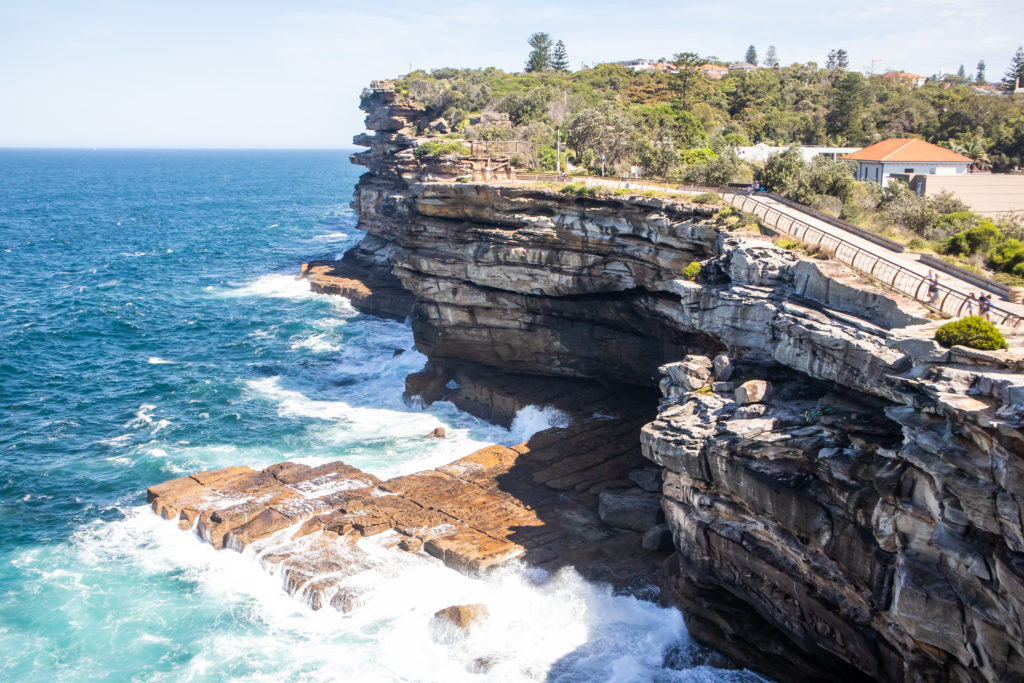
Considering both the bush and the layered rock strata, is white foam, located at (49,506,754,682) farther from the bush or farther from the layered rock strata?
the bush

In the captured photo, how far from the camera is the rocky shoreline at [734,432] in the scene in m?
17.3

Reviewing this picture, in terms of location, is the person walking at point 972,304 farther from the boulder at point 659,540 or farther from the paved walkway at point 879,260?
the boulder at point 659,540

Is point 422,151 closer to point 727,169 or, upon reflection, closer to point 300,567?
point 727,169

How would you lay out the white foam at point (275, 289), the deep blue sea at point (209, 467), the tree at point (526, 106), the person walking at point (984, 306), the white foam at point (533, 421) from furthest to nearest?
the tree at point (526, 106) < the white foam at point (275, 289) < the white foam at point (533, 421) < the deep blue sea at point (209, 467) < the person walking at point (984, 306)

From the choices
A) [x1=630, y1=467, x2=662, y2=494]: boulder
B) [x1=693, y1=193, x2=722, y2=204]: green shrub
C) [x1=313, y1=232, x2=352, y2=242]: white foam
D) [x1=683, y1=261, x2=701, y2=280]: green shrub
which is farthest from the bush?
[x1=313, y1=232, x2=352, y2=242]: white foam

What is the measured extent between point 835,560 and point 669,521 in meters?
6.69

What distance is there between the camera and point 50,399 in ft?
148

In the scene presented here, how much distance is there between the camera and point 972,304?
71.5 feet

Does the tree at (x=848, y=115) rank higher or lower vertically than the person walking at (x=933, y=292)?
higher

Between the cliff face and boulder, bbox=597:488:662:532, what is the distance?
8.79ft

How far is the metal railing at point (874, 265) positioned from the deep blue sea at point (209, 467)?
12486 millimetres

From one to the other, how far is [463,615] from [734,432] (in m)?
10.3

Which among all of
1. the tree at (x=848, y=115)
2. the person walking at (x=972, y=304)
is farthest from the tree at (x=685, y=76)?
the person walking at (x=972, y=304)

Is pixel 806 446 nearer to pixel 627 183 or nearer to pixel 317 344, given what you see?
pixel 627 183
